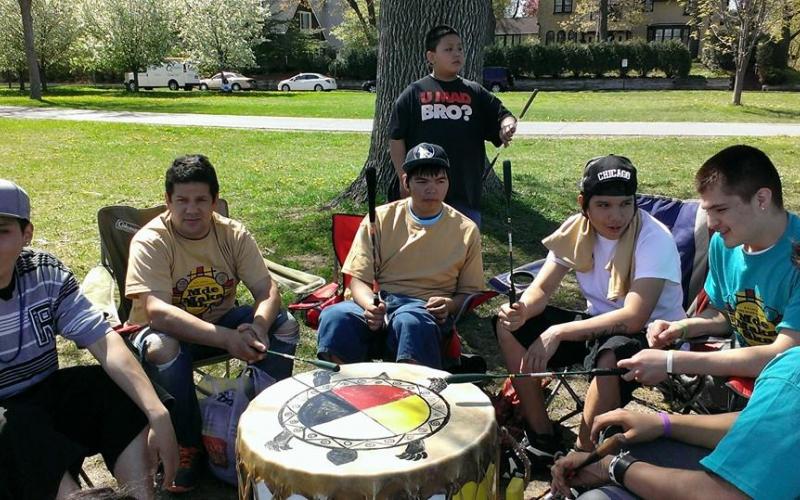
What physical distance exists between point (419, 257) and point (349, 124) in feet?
48.8

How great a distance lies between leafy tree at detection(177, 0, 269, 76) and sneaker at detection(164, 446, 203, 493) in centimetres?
3987

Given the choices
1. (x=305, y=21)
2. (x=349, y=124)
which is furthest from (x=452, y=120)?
(x=305, y=21)

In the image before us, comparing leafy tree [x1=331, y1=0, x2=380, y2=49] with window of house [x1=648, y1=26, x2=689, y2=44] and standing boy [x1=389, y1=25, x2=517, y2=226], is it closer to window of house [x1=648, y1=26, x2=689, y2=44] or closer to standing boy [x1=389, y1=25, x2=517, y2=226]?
window of house [x1=648, y1=26, x2=689, y2=44]

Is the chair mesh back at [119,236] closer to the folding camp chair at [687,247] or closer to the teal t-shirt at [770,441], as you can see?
the folding camp chair at [687,247]

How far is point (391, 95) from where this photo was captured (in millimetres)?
6293

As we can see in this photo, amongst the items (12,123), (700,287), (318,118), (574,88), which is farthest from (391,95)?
(574,88)

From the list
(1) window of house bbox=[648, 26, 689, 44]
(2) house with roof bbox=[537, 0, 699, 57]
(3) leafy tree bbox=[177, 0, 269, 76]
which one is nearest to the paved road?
(3) leafy tree bbox=[177, 0, 269, 76]

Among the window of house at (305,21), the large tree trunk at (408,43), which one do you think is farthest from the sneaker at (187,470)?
the window of house at (305,21)

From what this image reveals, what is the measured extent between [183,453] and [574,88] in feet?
111

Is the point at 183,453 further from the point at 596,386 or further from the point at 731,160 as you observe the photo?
the point at 731,160

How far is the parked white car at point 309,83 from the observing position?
39438 millimetres

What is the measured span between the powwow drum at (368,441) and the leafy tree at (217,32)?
4060 cm

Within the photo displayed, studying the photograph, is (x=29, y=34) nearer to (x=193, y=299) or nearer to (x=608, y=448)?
(x=193, y=299)

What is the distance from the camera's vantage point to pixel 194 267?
10.6 ft
